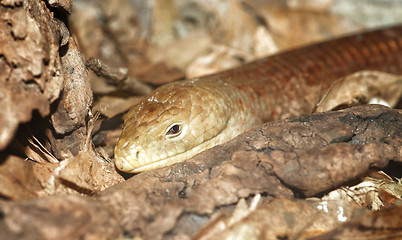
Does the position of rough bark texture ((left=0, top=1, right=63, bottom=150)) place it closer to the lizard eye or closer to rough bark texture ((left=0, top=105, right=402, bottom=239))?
rough bark texture ((left=0, top=105, right=402, bottom=239))

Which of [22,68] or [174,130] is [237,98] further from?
[22,68]

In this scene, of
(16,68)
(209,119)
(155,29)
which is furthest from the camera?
(155,29)

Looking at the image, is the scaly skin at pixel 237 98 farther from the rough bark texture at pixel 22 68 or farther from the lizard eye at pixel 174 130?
the rough bark texture at pixel 22 68

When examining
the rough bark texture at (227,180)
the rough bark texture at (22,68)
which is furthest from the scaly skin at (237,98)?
the rough bark texture at (22,68)

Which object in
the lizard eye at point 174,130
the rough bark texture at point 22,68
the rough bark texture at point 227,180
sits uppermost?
the rough bark texture at point 22,68

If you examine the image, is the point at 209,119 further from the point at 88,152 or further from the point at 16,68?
the point at 16,68

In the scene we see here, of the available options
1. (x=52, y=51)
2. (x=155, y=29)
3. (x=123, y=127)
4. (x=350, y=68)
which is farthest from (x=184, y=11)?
(x=52, y=51)

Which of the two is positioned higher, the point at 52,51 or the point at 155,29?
the point at 52,51
